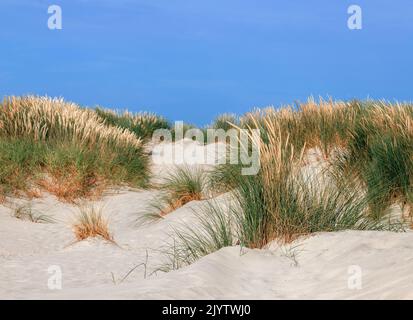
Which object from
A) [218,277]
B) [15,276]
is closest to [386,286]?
[218,277]

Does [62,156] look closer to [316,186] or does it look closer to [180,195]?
[180,195]

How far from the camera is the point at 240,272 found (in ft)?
15.4

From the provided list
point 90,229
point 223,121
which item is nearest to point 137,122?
point 223,121

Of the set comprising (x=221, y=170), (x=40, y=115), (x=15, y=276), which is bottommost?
(x=15, y=276)

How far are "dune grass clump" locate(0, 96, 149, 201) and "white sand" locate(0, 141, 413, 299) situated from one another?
143 inches

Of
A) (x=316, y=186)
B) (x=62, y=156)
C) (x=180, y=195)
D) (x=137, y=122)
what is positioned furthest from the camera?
(x=137, y=122)

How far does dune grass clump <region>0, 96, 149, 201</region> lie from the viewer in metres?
11.1

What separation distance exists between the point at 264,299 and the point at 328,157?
18.2ft

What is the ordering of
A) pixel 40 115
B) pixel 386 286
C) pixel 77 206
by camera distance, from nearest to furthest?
1. pixel 386 286
2. pixel 77 206
3. pixel 40 115

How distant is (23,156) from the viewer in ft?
37.0

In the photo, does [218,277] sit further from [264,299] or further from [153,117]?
[153,117]

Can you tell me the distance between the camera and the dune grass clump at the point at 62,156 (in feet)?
36.4

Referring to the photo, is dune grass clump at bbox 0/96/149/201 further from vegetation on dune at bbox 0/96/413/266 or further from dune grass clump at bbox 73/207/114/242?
dune grass clump at bbox 73/207/114/242

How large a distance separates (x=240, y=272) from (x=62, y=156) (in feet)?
24.0
